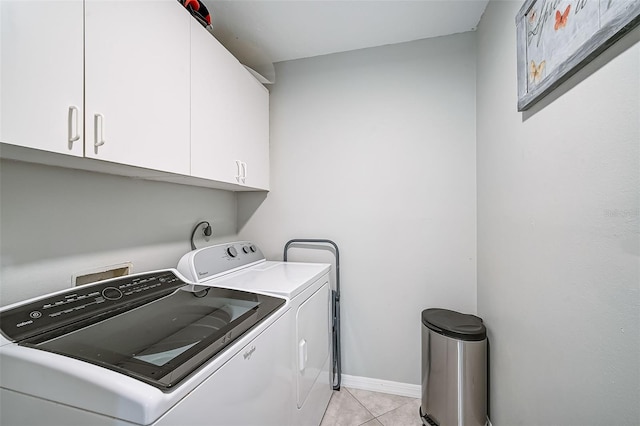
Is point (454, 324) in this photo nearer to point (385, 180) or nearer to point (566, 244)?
point (566, 244)

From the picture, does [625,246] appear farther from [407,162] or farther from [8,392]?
[8,392]

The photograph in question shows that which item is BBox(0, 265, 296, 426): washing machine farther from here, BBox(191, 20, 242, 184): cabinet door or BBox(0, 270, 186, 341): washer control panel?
BBox(191, 20, 242, 184): cabinet door

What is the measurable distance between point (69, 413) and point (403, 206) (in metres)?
1.88

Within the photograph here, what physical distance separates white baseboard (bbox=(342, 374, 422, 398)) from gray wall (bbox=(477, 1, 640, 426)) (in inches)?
23.1

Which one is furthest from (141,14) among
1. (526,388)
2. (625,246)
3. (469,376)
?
(469,376)

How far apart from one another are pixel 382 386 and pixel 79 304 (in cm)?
197

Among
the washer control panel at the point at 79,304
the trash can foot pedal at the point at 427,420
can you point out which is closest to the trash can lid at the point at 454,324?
the trash can foot pedal at the point at 427,420

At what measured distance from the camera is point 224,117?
153 cm

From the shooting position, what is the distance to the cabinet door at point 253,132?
1738mm

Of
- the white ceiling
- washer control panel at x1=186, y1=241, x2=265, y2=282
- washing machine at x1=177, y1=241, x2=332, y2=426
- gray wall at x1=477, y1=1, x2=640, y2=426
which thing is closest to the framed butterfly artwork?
gray wall at x1=477, y1=1, x2=640, y2=426

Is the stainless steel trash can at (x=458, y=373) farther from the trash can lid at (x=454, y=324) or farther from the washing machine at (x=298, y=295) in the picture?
the washing machine at (x=298, y=295)

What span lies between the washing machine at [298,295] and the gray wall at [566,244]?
3.33ft

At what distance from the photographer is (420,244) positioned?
1.88 meters

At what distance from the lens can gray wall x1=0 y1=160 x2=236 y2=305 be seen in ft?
3.00
